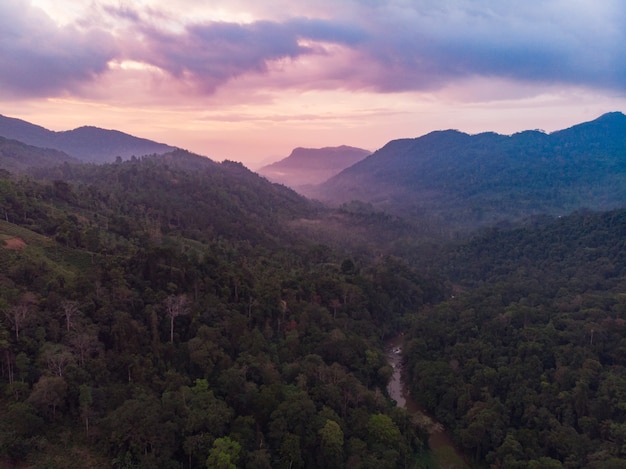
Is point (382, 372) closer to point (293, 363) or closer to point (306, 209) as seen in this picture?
point (293, 363)

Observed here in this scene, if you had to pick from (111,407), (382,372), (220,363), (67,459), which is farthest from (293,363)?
(67,459)

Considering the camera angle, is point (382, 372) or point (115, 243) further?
point (115, 243)

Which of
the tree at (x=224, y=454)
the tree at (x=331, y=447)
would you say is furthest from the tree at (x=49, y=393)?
the tree at (x=331, y=447)

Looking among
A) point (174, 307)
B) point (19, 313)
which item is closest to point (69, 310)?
point (19, 313)

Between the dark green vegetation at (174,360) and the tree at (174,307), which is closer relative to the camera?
the dark green vegetation at (174,360)

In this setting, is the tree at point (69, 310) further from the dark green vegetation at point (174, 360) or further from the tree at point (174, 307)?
the tree at point (174, 307)

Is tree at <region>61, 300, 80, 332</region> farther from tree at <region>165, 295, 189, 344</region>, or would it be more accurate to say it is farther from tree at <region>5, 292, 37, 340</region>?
tree at <region>165, 295, 189, 344</region>
